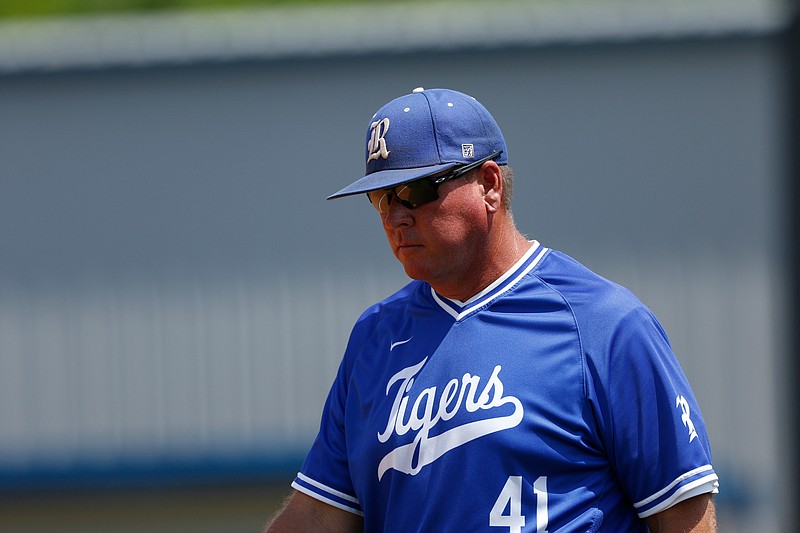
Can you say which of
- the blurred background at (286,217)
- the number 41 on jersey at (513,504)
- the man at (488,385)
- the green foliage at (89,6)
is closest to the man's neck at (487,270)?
the man at (488,385)

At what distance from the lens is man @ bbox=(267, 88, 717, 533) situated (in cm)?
243

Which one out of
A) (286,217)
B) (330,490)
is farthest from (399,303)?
(286,217)

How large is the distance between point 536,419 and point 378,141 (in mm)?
782

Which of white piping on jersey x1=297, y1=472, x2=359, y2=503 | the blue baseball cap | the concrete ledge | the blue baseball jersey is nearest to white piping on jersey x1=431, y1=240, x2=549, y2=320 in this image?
the blue baseball jersey

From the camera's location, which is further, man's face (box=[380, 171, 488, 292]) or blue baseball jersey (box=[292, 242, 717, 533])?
man's face (box=[380, 171, 488, 292])

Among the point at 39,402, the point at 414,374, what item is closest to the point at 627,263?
the point at 39,402

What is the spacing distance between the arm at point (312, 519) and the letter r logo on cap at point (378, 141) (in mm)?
945

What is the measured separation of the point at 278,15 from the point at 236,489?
3226mm

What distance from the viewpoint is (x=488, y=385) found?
254cm

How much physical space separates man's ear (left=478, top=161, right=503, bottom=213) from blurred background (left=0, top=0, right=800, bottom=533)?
4.51 metres

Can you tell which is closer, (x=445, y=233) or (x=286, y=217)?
(x=445, y=233)

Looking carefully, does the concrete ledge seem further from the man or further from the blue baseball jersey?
the blue baseball jersey

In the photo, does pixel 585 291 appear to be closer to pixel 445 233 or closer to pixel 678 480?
pixel 445 233

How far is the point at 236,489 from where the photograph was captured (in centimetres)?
725
